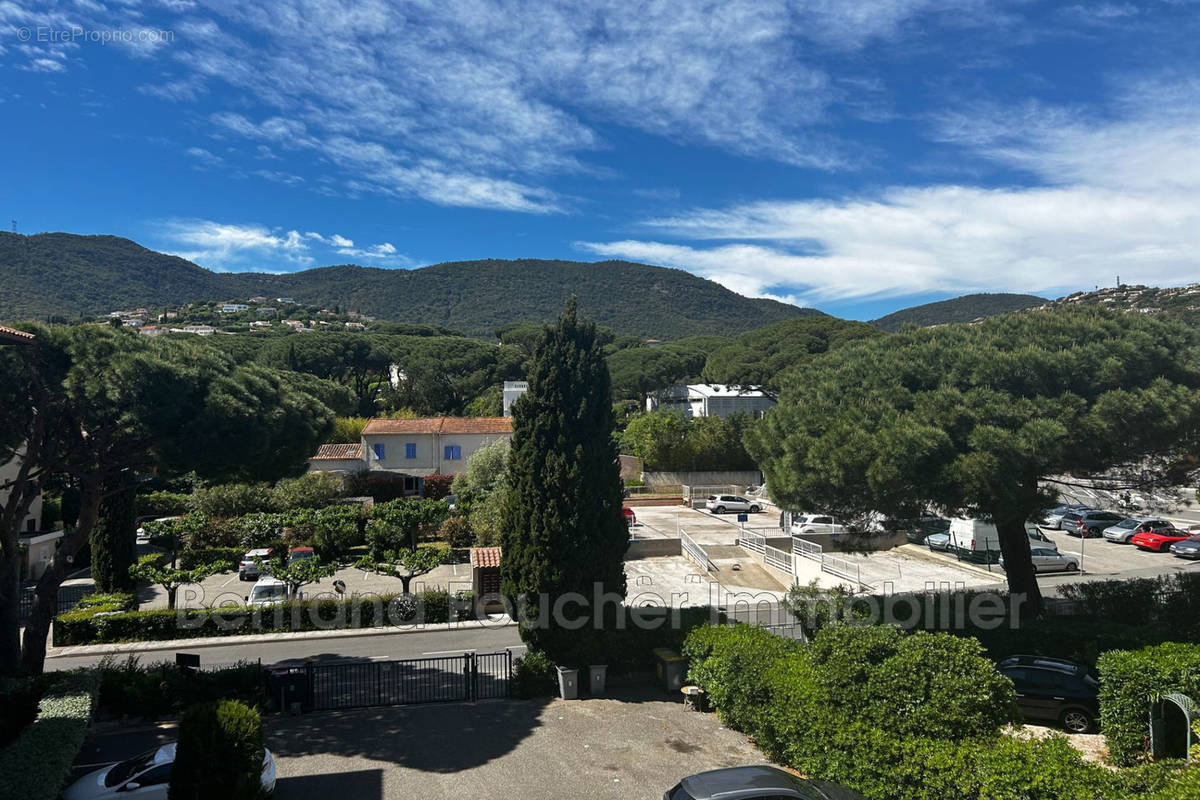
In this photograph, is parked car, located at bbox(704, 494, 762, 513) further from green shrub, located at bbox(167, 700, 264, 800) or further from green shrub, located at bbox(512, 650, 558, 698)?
green shrub, located at bbox(167, 700, 264, 800)

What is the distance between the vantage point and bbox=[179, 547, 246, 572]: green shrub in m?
28.5

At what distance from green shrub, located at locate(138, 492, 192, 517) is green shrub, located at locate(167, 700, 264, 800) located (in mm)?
34268

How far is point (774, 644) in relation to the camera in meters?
12.3

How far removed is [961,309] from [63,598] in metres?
Answer: 158

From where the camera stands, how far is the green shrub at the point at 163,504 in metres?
37.9

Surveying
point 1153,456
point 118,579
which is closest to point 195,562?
point 118,579

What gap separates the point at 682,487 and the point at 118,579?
33626mm

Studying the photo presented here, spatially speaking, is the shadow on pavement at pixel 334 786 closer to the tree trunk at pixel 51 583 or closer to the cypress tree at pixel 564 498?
the cypress tree at pixel 564 498

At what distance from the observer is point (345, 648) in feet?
60.9

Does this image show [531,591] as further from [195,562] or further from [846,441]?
[195,562]

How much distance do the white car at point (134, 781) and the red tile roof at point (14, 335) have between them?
22.6ft

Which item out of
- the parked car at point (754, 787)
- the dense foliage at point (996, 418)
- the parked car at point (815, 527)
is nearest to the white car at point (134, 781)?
the parked car at point (754, 787)

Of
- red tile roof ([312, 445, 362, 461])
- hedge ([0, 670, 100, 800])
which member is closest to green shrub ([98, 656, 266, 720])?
hedge ([0, 670, 100, 800])

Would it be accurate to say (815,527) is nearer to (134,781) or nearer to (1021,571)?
(1021,571)
